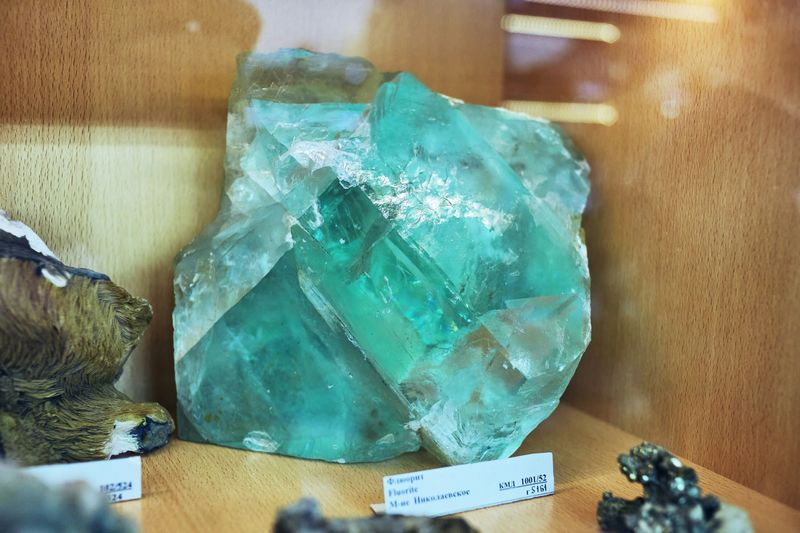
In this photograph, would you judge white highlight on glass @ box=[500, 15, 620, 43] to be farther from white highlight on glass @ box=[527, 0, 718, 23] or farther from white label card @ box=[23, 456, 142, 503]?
white label card @ box=[23, 456, 142, 503]

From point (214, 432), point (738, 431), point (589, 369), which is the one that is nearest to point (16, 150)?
point (214, 432)

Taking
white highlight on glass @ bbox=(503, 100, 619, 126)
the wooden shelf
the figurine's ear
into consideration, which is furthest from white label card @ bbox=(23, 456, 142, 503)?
white highlight on glass @ bbox=(503, 100, 619, 126)

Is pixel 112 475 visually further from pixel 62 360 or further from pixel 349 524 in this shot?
pixel 349 524

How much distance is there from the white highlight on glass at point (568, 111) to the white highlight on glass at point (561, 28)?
12 cm

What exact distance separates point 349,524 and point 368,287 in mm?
378

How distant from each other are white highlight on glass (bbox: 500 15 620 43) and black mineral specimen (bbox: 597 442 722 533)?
735 millimetres

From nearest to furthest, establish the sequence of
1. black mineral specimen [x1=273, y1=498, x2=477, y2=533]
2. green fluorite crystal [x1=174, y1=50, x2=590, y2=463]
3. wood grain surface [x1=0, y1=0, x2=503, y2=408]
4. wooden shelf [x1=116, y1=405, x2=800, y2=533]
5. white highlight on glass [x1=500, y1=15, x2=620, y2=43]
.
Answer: black mineral specimen [x1=273, y1=498, x2=477, y2=533], wooden shelf [x1=116, y1=405, x2=800, y2=533], green fluorite crystal [x1=174, y1=50, x2=590, y2=463], wood grain surface [x1=0, y1=0, x2=503, y2=408], white highlight on glass [x1=500, y1=15, x2=620, y2=43]

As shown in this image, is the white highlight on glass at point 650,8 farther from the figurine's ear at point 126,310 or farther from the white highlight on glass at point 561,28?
the figurine's ear at point 126,310

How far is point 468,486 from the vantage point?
35.4 inches

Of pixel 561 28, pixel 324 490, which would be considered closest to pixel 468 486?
pixel 324 490

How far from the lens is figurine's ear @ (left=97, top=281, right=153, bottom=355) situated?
986mm

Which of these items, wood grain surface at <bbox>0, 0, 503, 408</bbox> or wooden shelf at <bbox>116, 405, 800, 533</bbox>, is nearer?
wooden shelf at <bbox>116, 405, 800, 533</bbox>

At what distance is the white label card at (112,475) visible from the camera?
0.82 m

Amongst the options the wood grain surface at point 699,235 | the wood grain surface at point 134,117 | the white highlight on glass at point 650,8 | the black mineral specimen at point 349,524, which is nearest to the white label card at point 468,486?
the black mineral specimen at point 349,524
